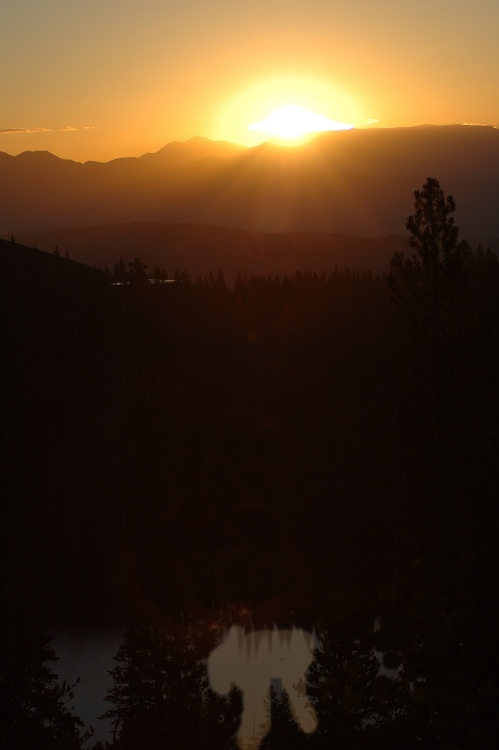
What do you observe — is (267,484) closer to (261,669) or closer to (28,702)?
(261,669)

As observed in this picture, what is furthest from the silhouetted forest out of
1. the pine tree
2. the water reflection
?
the water reflection

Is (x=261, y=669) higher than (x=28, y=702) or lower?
lower

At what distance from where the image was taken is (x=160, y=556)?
3312 centimetres

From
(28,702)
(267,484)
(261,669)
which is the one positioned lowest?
(261,669)

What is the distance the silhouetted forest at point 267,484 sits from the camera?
12164 mm

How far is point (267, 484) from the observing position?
85625 millimetres

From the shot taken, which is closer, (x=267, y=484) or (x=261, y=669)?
(x=261, y=669)

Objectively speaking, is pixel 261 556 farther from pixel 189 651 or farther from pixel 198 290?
pixel 198 290

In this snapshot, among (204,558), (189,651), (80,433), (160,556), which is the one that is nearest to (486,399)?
(189,651)

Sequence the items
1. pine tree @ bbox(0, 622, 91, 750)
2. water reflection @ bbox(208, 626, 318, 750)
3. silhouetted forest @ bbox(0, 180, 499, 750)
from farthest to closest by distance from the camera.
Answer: water reflection @ bbox(208, 626, 318, 750) → pine tree @ bbox(0, 622, 91, 750) → silhouetted forest @ bbox(0, 180, 499, 750)

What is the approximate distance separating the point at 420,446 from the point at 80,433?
83.4m

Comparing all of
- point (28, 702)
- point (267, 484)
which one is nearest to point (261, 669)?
point (28, 702)

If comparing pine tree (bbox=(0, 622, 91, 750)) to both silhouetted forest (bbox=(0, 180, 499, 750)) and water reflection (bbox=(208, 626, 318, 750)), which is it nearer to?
silhouetted forest (bbox=(0, 180, 499, 750))

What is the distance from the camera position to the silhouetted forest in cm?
1216
